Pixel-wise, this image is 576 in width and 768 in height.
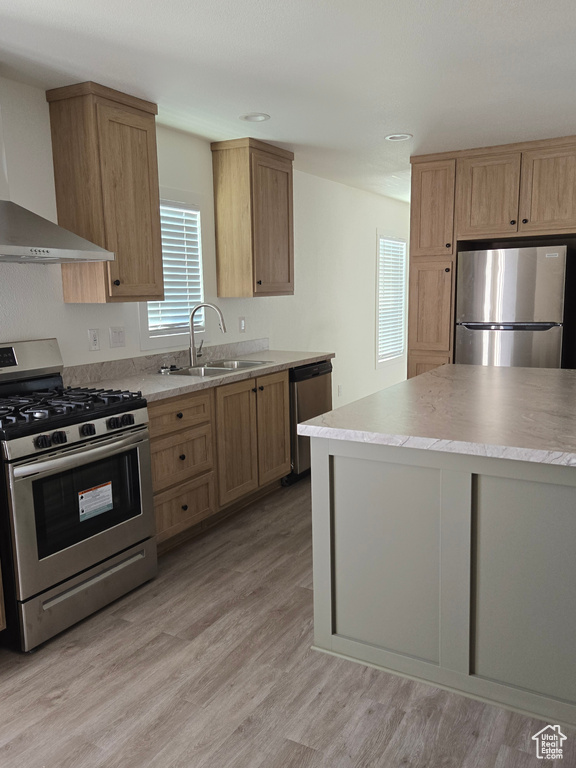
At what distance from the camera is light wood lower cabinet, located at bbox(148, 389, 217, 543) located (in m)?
3.05

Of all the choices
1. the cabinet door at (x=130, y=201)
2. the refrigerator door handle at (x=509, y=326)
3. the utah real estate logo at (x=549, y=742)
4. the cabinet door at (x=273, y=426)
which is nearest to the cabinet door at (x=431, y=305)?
the refrigerator door handle at (x=509, y=326)

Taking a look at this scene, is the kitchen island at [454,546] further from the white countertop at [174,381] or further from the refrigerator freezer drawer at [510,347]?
the refrigerator freezer drawer at [510,347]

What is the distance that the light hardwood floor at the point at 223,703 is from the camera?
1804mm

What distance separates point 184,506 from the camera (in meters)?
3.24

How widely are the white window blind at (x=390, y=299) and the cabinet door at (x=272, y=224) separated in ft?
8.84

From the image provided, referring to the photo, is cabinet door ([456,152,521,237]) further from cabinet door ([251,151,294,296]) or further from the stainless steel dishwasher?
the stainless steel dishwasher

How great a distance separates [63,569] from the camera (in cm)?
244

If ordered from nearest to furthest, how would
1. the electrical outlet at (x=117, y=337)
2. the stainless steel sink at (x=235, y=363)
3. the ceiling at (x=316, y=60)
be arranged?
the ceiling at (x=316, y=60) → the electrical outlet at (x=117, y=337) → the stainless steel sink at (x=235, y=363)

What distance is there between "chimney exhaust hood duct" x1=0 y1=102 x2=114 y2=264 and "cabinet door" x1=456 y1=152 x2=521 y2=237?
9.49 feet

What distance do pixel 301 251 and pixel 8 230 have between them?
10.6 feet

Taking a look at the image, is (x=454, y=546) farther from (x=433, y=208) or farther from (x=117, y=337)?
(x=433, y=208)

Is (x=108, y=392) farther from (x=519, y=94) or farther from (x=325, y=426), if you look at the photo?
(x=519, y=94)

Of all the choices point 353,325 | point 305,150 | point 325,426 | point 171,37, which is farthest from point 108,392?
point 353,325

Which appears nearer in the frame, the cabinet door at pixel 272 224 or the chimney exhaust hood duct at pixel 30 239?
the chimney exhaust hood duct at pixel 30 239
